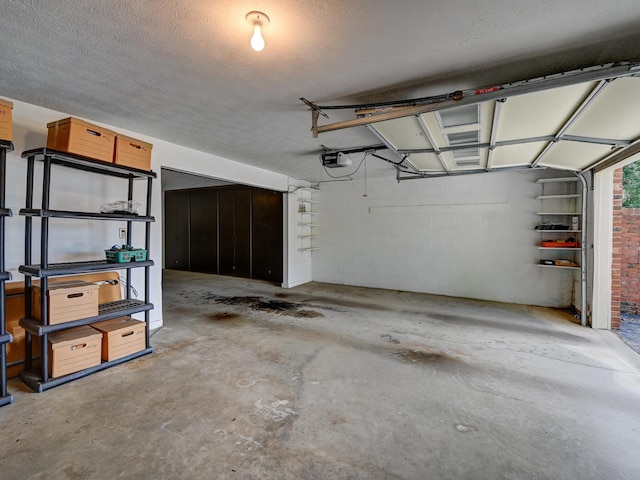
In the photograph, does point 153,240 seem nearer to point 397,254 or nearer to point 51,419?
point 51,419

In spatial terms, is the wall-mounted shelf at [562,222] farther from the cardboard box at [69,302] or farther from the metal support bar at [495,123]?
the cardboard box at [69,302]

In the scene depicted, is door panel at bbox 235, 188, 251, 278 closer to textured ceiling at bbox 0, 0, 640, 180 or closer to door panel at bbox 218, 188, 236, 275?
door panel at bbox 218, 188, 236, 275

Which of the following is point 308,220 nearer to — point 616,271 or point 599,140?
point 599,140

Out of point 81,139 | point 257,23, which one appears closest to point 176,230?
point 81,139

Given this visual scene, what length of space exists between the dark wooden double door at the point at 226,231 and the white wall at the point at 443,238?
1.24m

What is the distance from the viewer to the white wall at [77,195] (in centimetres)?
279

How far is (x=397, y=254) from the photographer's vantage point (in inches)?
251

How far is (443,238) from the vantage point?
588cm

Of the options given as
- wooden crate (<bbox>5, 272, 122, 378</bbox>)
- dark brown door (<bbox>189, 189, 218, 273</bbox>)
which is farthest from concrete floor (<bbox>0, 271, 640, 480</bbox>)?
dark brown door (<bbox>189, 189, 218, 273</bbox>)

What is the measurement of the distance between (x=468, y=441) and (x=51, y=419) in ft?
9.23

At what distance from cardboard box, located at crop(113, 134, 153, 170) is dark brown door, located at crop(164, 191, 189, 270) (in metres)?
6.20

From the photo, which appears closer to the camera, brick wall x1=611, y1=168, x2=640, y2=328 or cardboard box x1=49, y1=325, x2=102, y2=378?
cardboard box x1=49, y1=325, x2=102, y2=378

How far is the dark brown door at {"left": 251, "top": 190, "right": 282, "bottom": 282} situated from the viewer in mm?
7109

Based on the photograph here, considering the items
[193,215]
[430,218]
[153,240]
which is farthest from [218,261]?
[430,218]
